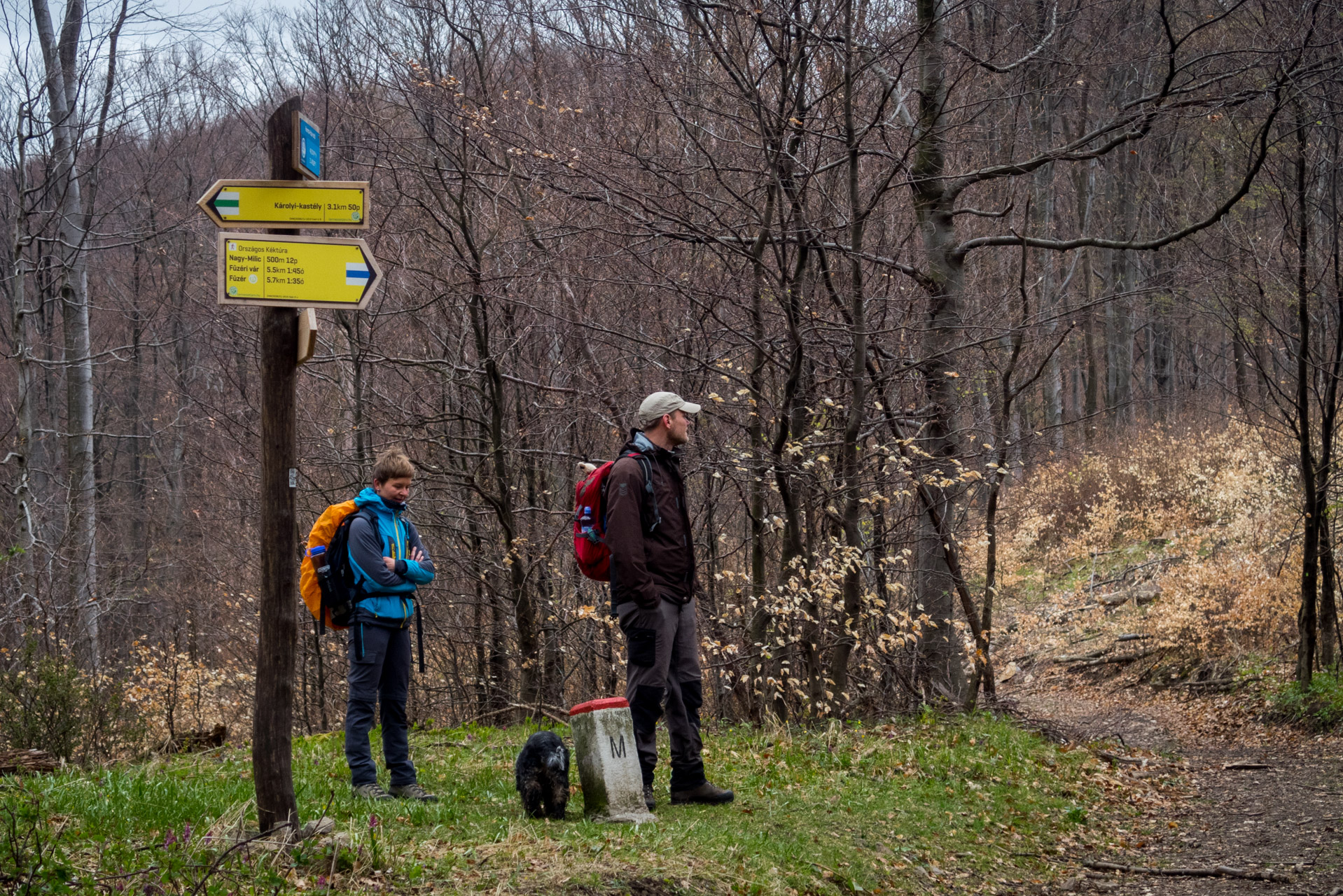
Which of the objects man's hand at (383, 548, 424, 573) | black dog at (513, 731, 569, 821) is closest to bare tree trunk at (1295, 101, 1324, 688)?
black dog at (513, 731, 569, 821)

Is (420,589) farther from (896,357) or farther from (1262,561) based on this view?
(1262,561)

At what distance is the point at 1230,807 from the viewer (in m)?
8.21

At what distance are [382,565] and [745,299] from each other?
4847 mm

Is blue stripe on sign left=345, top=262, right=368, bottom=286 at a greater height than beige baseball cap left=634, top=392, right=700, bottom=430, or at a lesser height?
greater

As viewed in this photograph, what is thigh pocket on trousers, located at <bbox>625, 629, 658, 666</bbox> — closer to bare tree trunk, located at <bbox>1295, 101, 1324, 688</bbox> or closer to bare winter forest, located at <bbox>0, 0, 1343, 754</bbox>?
bare winter forest, located at <bbox>0, 0, 1343, 754</bbox>

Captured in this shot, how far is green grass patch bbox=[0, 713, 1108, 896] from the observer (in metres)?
4.04

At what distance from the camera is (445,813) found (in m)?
5.57

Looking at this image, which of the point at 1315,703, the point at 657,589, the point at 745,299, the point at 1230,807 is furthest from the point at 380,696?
the point at 1315,703

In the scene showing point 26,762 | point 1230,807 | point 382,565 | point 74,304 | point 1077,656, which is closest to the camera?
point 382,565

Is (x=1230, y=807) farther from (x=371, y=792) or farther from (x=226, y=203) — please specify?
(x=226, y=203)

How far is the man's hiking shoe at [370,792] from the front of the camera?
239 inches

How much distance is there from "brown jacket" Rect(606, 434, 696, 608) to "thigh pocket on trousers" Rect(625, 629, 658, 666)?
0.18 metres

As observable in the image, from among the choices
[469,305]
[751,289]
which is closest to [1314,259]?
[751,289]

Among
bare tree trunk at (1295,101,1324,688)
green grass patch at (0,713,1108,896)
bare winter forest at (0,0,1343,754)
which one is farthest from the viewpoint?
bare tree trunk at (1295,101,1324,688)
